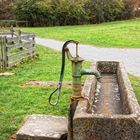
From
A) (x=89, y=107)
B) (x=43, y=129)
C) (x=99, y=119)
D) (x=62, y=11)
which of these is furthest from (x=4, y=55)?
(x=62, y=11)

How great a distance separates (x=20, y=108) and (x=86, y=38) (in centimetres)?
1964

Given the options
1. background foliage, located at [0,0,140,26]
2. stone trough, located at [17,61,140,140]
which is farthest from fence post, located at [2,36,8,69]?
background foliage, located at [0,0,140,26]

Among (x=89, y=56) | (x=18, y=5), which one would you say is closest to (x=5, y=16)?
(x=18, y=5)

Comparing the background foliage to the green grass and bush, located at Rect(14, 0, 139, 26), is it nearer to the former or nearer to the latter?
bush, located at Rect(14, 0, 139, 26)

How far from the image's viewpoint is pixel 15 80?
1028 centimetres

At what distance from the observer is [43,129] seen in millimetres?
4902

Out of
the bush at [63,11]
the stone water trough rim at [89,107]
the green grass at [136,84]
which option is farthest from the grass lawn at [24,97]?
the bush at [63,11]

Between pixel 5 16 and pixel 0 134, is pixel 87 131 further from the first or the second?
pixel 5 16

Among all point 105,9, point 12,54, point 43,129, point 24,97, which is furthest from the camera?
point 105,9

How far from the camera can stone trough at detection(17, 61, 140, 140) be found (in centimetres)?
360

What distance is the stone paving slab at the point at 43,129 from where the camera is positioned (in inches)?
184

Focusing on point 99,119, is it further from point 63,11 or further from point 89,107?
point 63,11

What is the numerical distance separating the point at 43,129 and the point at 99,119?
4.83 ft

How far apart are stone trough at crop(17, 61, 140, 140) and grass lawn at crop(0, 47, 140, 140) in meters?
0.84
